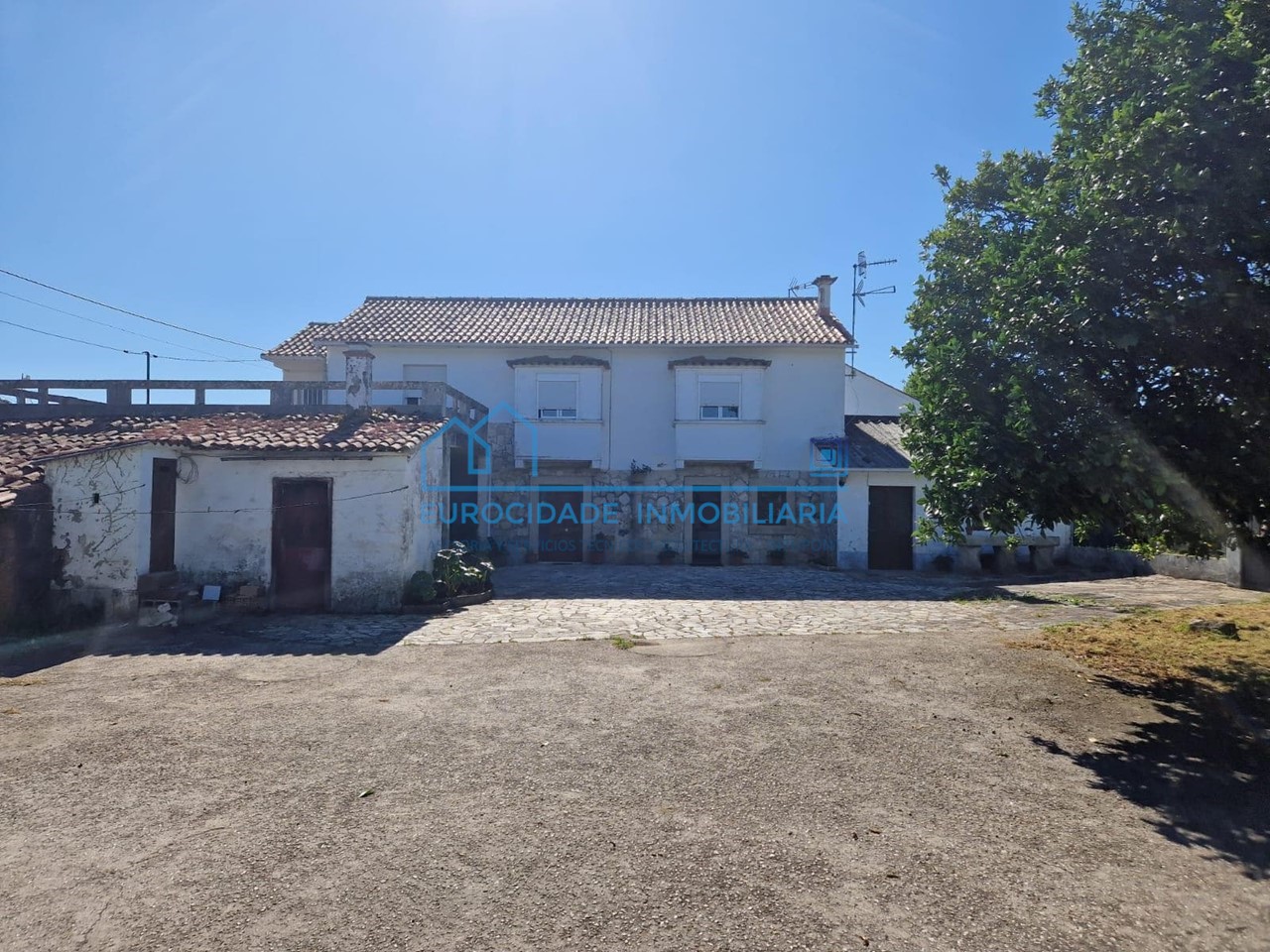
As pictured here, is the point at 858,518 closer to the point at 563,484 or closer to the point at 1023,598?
the point at 1023,598

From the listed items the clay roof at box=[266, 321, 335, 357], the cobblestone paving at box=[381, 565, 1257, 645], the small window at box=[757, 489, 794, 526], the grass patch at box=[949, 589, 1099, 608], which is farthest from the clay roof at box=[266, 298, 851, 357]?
the grass patch at box=[949, 589, 1099, 608]

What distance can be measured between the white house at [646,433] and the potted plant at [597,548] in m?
0.04

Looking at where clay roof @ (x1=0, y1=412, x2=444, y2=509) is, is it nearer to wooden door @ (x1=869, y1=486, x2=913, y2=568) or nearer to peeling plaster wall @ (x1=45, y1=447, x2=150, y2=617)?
peeling plaster wall @ (x1=45, y1=447, x2=150, y2=617)

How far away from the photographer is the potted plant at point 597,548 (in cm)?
1941

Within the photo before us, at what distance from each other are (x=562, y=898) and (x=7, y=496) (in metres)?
10.6

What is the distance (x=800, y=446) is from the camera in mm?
19844

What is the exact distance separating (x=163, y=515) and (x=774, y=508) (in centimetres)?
1425

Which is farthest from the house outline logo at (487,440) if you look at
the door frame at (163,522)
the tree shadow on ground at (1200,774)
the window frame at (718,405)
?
the tree shadow on ground at (1200,774)

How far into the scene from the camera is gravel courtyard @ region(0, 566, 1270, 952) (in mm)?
3283

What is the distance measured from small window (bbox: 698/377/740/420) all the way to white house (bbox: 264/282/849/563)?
0.04 metres

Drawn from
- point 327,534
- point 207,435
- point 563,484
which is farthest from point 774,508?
point 207,435

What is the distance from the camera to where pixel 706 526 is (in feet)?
65.6

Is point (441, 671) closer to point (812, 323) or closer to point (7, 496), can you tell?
point (7, 496)

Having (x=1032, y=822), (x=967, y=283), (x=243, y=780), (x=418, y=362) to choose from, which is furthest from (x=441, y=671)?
(x=418, y=362)
